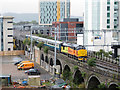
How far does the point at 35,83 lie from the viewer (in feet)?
19.7

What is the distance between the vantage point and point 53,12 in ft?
84.3

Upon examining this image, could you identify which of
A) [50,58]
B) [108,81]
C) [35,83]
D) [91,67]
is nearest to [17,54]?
[50,58]

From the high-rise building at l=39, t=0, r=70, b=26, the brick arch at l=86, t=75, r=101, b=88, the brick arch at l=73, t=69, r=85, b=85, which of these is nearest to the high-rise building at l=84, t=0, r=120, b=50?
the brick arch at l=73, t=69, r=85, b=85

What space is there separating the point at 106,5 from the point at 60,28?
223 inches

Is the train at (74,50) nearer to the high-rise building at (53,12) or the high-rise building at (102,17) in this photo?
the high-rise building at (102,17)

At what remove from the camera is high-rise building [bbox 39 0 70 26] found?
25.2 metres

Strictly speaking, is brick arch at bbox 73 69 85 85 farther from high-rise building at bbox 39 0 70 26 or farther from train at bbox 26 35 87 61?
high-rise building at bbox 39 0 70 26

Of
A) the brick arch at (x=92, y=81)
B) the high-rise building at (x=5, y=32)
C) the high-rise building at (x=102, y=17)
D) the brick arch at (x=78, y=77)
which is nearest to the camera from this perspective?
the high-rise building at (x=5, y=32)

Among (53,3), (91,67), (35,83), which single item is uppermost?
(53,3)

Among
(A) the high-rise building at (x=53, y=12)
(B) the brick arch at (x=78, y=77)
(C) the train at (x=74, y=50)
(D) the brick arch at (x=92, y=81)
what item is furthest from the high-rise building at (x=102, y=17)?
(A) the high-rise building at (x=53, y=12)

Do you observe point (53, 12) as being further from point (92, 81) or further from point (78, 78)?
point (92, 81)

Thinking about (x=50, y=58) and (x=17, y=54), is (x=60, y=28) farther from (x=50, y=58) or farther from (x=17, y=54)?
(x=50, y=58)

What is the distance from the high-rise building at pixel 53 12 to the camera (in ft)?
82.6

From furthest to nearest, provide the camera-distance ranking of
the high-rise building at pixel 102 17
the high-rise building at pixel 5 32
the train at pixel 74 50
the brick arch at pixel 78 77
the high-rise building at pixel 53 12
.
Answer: the high-rise building at pixel 53 12
the high-rise building at pixel 102 17
the train at pixel 74 50
the brick arch at pixel 78 77
the high-rise building at pixel 5 32
